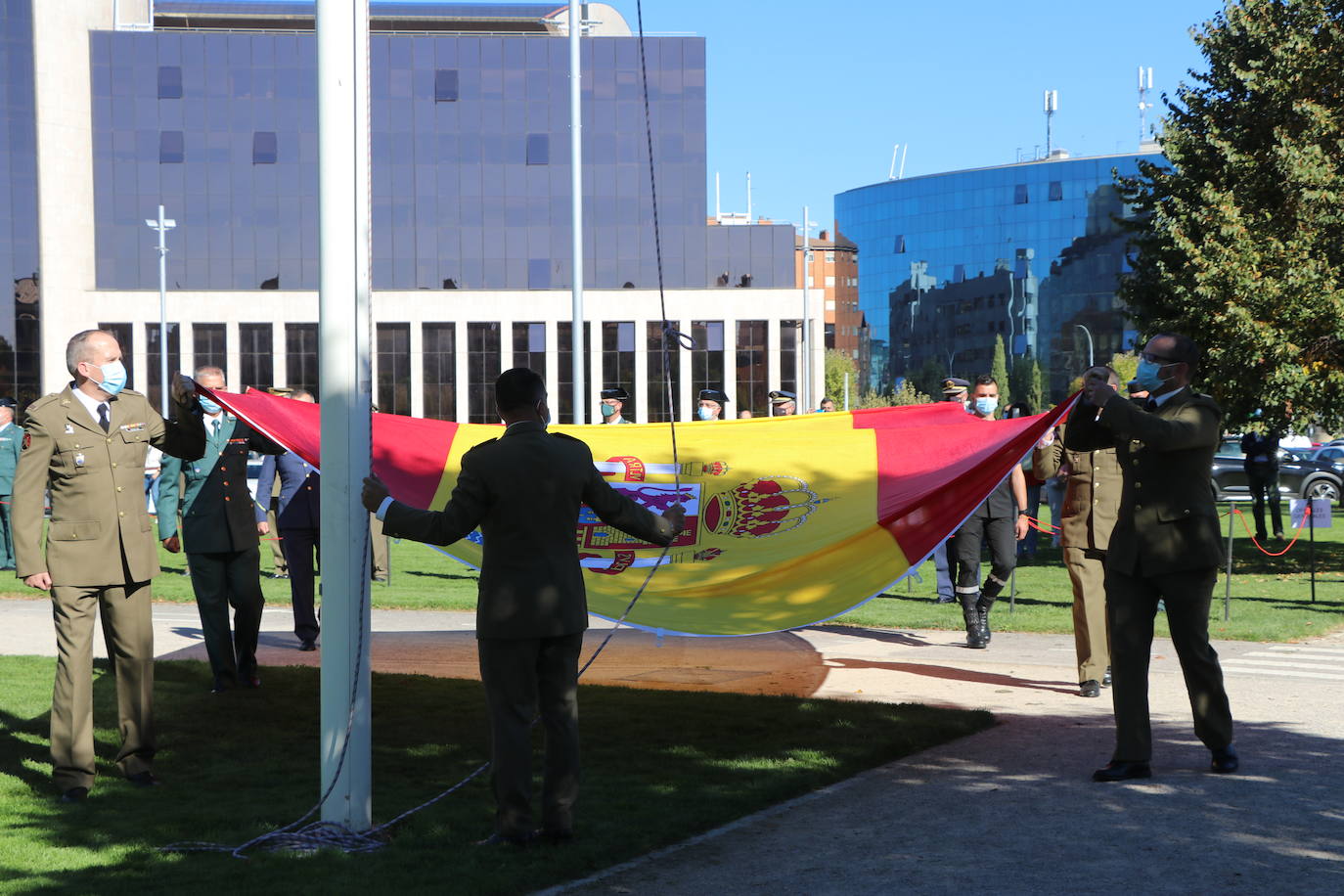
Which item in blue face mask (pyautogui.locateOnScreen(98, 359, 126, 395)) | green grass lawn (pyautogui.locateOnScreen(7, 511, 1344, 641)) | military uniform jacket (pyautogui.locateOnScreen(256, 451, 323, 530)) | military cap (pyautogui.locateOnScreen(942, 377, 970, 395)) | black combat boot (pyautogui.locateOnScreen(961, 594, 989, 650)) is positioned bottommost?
green grass lawn (pyautogui.locateOnScreen(7, 511, 1344, 641))

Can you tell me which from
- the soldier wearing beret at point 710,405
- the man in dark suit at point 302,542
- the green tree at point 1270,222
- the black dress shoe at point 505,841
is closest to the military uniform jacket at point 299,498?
the man in dark suit at point 302,542

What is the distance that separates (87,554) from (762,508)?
158 inches

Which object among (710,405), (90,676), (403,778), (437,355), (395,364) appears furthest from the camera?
(437,355)

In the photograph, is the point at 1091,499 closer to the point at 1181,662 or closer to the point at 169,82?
the point at 1181,662

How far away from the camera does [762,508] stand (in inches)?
366

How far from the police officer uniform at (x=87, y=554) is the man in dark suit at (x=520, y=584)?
1.94 metres

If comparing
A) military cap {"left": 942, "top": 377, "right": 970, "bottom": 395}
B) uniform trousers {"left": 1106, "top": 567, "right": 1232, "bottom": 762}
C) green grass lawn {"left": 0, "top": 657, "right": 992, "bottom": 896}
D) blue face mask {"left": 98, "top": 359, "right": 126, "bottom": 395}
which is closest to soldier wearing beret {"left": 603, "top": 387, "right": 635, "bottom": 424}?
military cap {"left": 942, "top": 377, "right": 970, "bottom": 395}

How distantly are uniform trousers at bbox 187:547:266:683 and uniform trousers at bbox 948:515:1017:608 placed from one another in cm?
592

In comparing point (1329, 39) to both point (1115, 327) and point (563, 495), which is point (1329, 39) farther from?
point (1115, 327)

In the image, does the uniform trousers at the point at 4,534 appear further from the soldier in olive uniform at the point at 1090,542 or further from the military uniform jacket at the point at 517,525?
the military uniform jacket at the point at 517,525

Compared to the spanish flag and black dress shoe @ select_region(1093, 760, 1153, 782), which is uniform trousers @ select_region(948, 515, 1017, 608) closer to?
the spanish flag

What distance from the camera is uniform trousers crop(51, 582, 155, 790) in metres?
7.36

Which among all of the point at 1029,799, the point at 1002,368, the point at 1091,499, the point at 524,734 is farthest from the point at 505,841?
the point at 1002,368

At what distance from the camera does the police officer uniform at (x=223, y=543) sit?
34.0 ft
